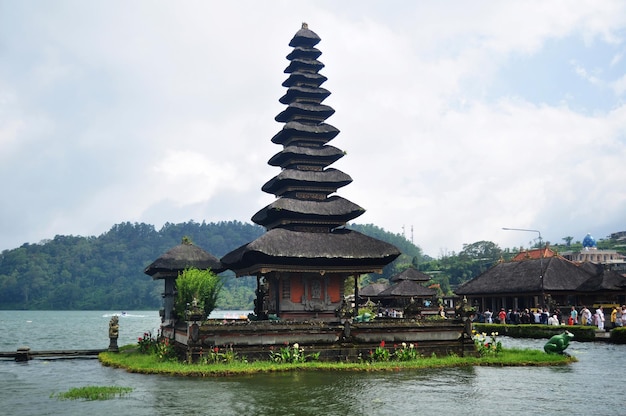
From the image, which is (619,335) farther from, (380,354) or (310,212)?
(310,212)

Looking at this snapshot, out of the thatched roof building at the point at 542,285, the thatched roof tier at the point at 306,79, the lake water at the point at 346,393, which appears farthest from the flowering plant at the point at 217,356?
the thatched roof building at the point at 542,285

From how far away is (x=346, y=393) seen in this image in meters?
18.0

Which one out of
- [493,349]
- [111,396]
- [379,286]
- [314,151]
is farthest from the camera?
[379,286]

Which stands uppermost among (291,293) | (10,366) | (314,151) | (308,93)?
(308,93)

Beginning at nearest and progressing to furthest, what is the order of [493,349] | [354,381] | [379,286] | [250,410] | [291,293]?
[250,410]
[354,381]
[493,349]
[291,293]
[379,286]

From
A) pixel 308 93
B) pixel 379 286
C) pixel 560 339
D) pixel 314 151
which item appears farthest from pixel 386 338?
pixel 379 286

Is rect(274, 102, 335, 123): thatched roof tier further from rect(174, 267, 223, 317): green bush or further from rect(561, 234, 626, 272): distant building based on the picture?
rect(561, 234, 626, 272): distant building

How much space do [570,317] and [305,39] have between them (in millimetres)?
27651

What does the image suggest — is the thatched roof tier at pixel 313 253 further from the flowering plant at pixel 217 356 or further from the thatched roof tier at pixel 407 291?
the thatched roof tier at pixel 407 291

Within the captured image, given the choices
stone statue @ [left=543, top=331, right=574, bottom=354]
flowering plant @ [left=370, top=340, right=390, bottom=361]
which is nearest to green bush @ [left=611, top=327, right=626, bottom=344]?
stone statue @ [left=543, top=331, right=574, bottom=354]

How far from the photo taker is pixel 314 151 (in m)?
35.2

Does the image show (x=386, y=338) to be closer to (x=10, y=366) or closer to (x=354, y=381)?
(x=354, y=381)

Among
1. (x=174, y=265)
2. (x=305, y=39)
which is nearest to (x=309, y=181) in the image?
(x=174, y=265)

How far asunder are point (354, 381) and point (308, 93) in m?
20.9
